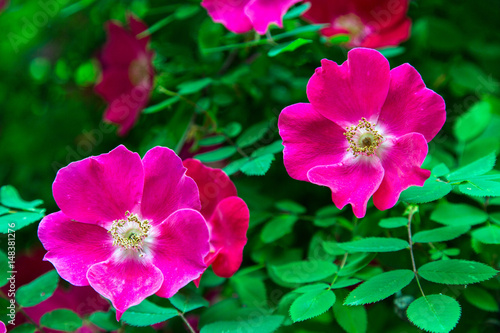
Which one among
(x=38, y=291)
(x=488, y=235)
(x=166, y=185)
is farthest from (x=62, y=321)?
(x=488, y=235)

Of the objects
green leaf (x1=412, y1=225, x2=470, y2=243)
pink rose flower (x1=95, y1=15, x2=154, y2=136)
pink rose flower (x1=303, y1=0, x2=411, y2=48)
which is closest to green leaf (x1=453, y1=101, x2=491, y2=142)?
pink rose flower (x1=303, y1=0, x2=411, y2=48)

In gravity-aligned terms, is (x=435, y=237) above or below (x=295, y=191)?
above

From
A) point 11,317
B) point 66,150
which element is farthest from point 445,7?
point 11,317

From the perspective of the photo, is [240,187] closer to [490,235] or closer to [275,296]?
[275,296]

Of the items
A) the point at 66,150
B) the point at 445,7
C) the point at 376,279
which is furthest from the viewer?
the point at 66,150

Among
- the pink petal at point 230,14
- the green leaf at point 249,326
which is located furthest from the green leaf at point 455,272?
the pink petal at point 230,14

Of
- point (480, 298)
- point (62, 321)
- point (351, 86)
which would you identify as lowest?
point (480, 298)

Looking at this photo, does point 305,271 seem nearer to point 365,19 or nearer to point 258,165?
point 258,165

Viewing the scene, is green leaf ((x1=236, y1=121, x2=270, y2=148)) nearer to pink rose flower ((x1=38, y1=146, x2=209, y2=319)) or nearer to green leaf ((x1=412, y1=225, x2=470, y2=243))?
pink rose flower ((x1=38, y1=146, x2=209, y2=319))
